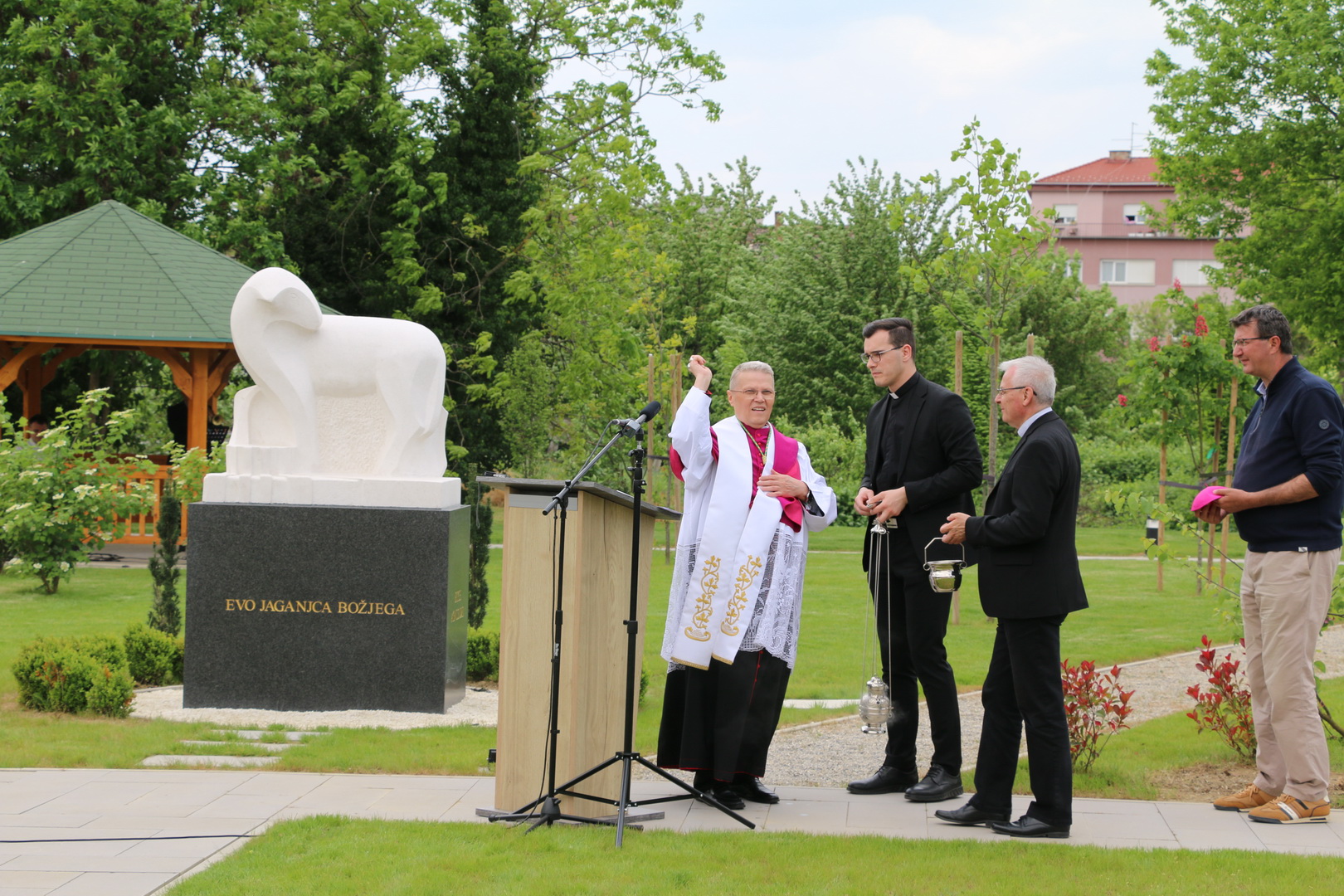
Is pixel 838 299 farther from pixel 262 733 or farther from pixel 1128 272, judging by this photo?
pixel 1128 272

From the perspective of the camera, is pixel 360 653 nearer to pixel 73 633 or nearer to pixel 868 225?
pixel 73 633

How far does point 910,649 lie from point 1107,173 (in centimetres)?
6634

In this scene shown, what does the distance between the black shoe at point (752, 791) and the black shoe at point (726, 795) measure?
0.17 feet

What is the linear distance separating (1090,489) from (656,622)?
17.3m

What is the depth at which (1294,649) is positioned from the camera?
5.24 meters

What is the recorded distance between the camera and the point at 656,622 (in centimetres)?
1238

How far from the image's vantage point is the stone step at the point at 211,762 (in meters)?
6.33

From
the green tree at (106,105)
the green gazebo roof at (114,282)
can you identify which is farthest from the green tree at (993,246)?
the green tree at (106,105)

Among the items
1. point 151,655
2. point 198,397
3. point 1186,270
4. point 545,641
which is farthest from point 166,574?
point 1186,270

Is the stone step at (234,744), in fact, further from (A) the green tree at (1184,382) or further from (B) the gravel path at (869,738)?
(A) the green tree at (1184,382)

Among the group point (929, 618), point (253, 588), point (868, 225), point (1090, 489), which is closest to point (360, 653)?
point (253, 588)

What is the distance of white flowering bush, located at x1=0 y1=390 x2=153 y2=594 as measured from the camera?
527 inches

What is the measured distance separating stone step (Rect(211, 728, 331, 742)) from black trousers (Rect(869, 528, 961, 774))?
3.35 m

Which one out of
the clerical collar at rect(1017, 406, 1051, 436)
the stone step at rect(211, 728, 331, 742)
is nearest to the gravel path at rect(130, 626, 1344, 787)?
the stone step at rect(211, 728, 331, 742)
